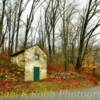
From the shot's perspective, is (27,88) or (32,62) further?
(32,62)

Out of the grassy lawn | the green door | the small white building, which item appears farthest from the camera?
the green door

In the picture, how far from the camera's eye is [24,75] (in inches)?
1267

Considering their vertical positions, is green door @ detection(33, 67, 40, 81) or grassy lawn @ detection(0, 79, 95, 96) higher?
green door @ detection(33, 67, 40, 81)

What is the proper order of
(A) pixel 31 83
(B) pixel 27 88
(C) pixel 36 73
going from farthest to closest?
(C) pixel 36 73 < (A) pixel 31 83 < (B) pixel 27 88

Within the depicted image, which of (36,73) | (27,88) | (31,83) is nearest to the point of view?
(27,88)

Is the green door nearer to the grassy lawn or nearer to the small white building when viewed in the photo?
the small white building

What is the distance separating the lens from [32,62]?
110ft

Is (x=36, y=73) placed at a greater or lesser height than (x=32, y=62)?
lesser

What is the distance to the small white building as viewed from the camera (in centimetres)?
3308

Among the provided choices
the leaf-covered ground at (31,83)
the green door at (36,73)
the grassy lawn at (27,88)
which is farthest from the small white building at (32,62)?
the grassy lawn at (27,88)

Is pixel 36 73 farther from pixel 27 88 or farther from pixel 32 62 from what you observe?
pixel 27 88

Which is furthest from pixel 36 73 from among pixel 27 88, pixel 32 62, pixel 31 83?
pixel 27 88

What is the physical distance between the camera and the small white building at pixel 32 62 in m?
33.1

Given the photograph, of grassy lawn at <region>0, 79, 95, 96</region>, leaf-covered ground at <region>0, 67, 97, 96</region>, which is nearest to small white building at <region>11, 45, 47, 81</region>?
leaf-covered ground at <region>0, 67, 97, 96</region>
